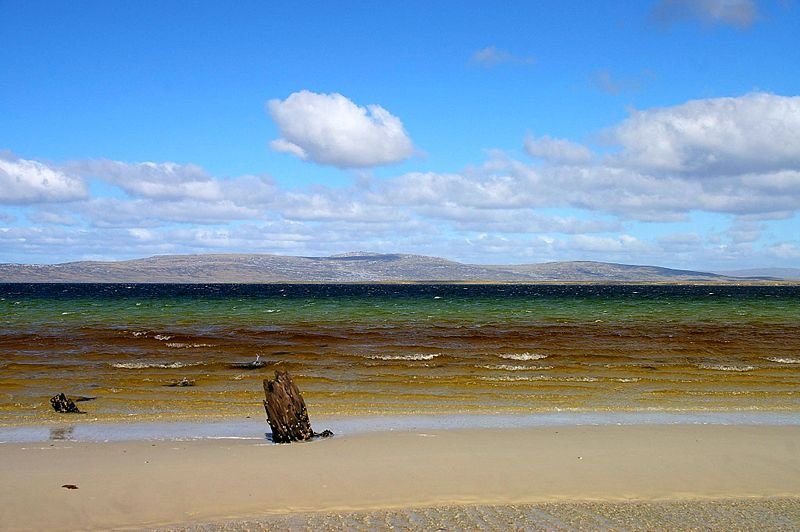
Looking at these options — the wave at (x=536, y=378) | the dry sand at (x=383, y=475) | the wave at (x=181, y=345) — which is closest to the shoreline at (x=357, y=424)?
the dry sand at (x=383, y=475)

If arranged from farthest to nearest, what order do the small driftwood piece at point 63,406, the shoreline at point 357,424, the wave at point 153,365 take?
the wave at point 153,365 < the small driftwood piece at point 63,406 < the shoreline at point 357,424

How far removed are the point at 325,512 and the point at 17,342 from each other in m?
33.1

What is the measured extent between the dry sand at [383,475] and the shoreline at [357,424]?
0.90 m

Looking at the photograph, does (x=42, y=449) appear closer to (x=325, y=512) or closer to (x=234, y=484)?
(x=234, y=484)

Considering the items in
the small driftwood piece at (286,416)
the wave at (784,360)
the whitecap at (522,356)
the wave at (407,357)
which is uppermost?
the small driftwood piece at (286,416)

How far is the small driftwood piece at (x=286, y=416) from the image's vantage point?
1462cm

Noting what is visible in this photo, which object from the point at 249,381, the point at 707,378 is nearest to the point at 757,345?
the point at 707,378

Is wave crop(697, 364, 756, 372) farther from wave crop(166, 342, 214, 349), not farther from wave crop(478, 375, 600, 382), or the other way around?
wave crop(166, 342, 214, 349)

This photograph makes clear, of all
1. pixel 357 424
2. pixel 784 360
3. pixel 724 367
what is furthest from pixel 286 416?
pixel 784 360

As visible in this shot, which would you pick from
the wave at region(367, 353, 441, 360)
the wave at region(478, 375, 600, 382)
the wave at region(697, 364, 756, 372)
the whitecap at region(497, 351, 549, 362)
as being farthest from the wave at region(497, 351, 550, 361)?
the wave at region(697, 364, 756, 372)

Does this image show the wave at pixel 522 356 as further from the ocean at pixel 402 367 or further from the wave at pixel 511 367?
the wave at pixel 511 367

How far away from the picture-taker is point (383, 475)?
1180 centimetres

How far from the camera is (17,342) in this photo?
37656 millimetres

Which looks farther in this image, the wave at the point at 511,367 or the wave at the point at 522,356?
the wave at the point at 522,356
